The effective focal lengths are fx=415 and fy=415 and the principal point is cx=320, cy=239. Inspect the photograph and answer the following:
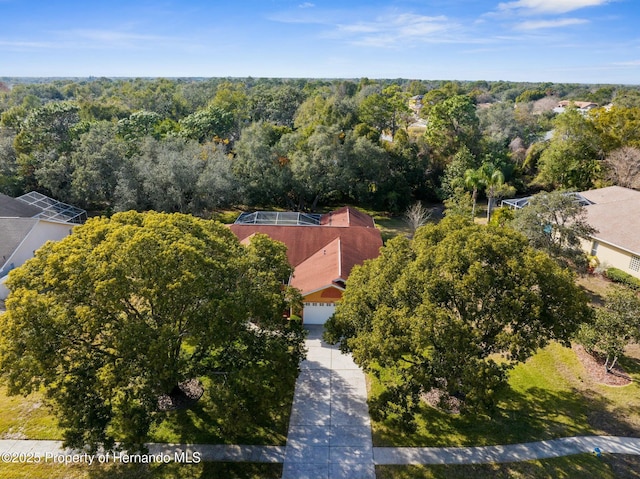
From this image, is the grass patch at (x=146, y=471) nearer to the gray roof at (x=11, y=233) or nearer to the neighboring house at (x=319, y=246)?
the neighboring house at (x=319, y=246)

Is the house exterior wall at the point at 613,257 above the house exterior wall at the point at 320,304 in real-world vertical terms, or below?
above

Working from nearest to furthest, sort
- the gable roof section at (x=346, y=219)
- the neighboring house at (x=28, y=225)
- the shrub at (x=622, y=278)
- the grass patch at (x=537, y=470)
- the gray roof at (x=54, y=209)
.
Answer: the grass patch at (x=537, y=470)
the shrub at (x=622, y=278)
the neighboring house at (x=28, y=225)
the gable roof section at (x=346, y=219)
the gray roof at (x=54, y=209)

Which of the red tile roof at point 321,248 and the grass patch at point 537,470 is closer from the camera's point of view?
the grass patch at point 537,470

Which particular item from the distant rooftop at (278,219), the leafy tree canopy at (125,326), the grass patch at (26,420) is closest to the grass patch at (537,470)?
the leafy tree canopy at (125,326)

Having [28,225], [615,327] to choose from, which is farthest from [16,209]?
[615,327]

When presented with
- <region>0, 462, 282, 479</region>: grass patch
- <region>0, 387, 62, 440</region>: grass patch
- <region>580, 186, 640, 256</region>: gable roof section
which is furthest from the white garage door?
<region>580, 186, 640, 256</region>: gable roof section
